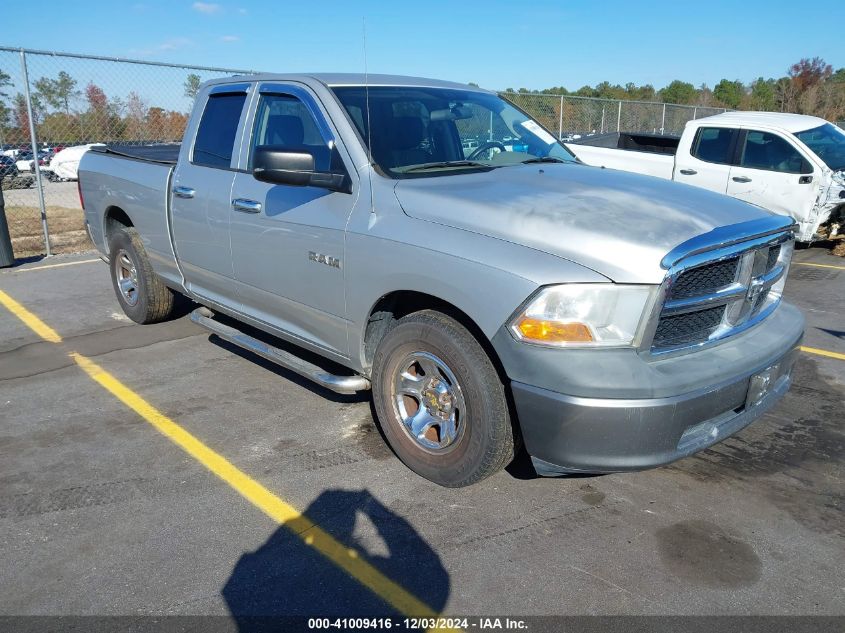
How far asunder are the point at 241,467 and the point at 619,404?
6.87ft

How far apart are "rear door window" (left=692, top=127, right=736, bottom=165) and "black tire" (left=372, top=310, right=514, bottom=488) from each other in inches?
317

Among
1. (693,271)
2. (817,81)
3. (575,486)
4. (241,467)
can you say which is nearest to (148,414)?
(241,467)

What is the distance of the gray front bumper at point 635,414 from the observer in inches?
105

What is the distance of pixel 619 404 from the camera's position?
2.66m

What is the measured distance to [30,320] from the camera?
6496 mm

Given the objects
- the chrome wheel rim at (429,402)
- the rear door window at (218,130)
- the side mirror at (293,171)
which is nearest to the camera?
the chrome wheel rim at (429,402)

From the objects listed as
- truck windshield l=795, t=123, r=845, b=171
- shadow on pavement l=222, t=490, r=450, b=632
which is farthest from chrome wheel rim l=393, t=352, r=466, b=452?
truck windshield l=795, t=123, r=845, b=171

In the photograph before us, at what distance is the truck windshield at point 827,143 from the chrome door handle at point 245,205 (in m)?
8.16

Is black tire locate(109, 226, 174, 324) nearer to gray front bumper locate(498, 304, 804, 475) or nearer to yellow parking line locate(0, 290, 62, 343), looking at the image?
yellow parking line locate(0, 290, 62, 343)

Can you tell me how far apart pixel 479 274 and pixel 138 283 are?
408cm

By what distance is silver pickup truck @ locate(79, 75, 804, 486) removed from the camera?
274cm

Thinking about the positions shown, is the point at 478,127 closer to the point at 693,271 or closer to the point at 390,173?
the point at 390,173

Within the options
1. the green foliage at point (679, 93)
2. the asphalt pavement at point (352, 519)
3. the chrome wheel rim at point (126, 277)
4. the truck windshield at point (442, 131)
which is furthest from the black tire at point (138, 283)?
the green foliage at point (679, 93)

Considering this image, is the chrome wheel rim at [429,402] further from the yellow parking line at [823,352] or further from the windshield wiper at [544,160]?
the yellow parking line at [823,352]
